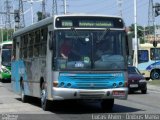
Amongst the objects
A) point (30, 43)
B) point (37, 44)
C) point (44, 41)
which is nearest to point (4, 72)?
point (30, 43)

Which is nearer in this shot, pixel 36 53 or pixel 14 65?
pixel 36 53

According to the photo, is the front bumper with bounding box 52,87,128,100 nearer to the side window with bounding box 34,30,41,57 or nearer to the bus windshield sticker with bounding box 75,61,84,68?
the bus windshield sticker with bounding box 75,61,84,68

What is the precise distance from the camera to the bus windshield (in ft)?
59.6

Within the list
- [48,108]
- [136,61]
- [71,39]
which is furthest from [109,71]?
[136,61]

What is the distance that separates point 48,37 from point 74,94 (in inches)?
92.7

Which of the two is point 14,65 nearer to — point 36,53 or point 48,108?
point 36,53

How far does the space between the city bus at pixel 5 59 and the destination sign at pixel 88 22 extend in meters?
30.9

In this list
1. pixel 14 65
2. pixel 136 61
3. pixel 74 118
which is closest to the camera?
pixel 74 118

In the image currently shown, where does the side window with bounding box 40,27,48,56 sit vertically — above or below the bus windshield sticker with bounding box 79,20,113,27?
below

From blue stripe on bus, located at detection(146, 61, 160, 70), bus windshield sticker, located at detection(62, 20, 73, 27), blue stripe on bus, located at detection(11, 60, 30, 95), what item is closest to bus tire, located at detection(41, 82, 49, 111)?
bus windshield sticker, located at detection(62, 20, 73, 27)

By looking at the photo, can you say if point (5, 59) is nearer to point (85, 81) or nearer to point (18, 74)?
point (18, 74)

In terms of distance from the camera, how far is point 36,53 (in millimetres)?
21406

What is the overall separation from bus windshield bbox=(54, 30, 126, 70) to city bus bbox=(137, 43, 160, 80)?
30079mm

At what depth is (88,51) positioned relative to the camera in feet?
60.0
